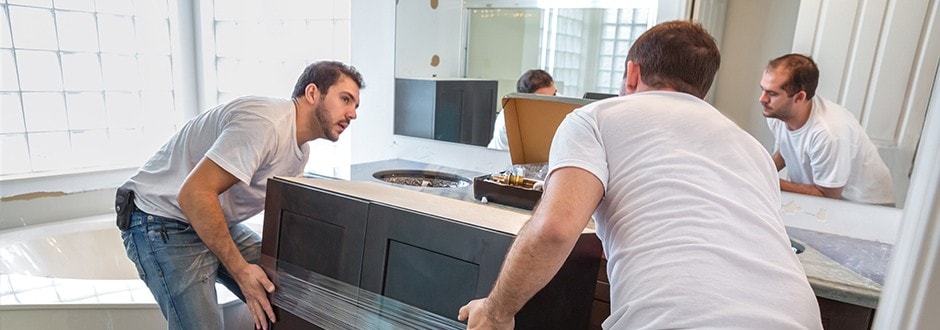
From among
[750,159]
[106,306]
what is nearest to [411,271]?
[750,159]

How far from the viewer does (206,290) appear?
4.91 ft

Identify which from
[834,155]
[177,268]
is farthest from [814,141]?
[177,268]

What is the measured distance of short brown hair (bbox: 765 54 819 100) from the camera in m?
1.50

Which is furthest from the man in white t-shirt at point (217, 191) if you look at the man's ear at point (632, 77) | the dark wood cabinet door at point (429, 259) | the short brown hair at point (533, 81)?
the man's ear at point (632, 77)

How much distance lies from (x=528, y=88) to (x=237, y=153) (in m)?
1.12

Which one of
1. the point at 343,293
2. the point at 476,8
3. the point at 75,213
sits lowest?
the point at 75,213

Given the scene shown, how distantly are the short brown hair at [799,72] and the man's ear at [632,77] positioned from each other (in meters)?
0.80

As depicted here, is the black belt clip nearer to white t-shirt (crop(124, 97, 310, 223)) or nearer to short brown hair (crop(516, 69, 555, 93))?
white t-shirt (crop(124, 97, 310, 223))

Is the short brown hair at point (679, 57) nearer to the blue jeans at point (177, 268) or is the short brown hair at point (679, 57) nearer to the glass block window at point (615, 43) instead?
the glass block window at point (615, 43)

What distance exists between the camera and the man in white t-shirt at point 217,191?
Answer: 1356 mm

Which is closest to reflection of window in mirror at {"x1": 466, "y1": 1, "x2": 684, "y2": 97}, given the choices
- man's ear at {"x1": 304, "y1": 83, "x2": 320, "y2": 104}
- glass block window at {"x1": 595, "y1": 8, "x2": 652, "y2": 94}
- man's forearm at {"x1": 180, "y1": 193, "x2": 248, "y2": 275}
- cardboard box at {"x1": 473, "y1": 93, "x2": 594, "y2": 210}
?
glass block window at {"x1": 595, "y1": 8, "x2": 652, "y2": 94}

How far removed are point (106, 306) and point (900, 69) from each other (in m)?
2.47

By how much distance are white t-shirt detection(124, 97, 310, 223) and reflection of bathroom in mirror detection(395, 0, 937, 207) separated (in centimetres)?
96

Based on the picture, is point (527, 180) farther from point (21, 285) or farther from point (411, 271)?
point (21, 285)
